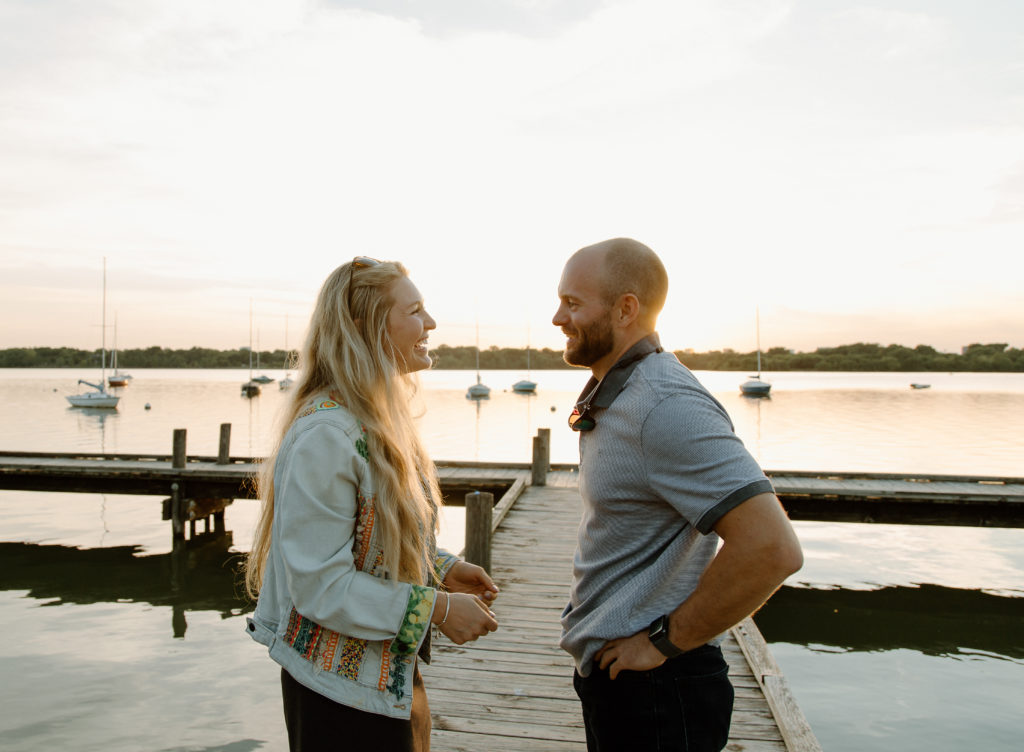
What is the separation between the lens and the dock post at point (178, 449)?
14070 millimetres

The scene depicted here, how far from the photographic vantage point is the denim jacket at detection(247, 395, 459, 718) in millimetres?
1791

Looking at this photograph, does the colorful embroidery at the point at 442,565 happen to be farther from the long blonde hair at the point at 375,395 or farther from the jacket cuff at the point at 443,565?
the long blonde hair at the point at 375,395

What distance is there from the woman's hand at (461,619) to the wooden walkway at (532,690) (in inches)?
98.1

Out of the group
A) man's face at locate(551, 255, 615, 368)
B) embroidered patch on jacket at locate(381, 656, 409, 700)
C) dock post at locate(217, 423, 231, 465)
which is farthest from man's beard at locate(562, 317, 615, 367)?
dock post at locate(217, 423, 231, 465)

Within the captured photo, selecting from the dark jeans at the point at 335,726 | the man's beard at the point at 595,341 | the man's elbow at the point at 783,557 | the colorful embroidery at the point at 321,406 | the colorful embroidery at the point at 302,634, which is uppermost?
the man's beard at the point at 595,341

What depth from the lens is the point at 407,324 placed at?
7.18ft

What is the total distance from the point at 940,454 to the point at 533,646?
34.4 meters

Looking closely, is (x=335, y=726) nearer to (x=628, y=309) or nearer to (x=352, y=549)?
(x=352, y=549)

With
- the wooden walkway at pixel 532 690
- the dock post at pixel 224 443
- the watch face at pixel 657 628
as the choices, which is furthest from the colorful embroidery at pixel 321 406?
the dock post at pixel 224 443

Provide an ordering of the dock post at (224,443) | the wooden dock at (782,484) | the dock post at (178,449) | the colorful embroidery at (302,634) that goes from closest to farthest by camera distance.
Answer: the colorful embroidery at (302,634) → the wooden dock at (782,484) → the dock post at (178,449) → the dock post at (224,443)

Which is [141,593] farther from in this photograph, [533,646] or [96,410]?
[96,410]

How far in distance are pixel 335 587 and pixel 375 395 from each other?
53 centimetres

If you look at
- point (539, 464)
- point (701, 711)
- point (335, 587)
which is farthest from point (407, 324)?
point (539, 464)

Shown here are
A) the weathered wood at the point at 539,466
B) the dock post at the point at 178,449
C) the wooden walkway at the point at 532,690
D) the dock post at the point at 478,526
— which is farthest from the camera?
the dock post at the point at 178,449
